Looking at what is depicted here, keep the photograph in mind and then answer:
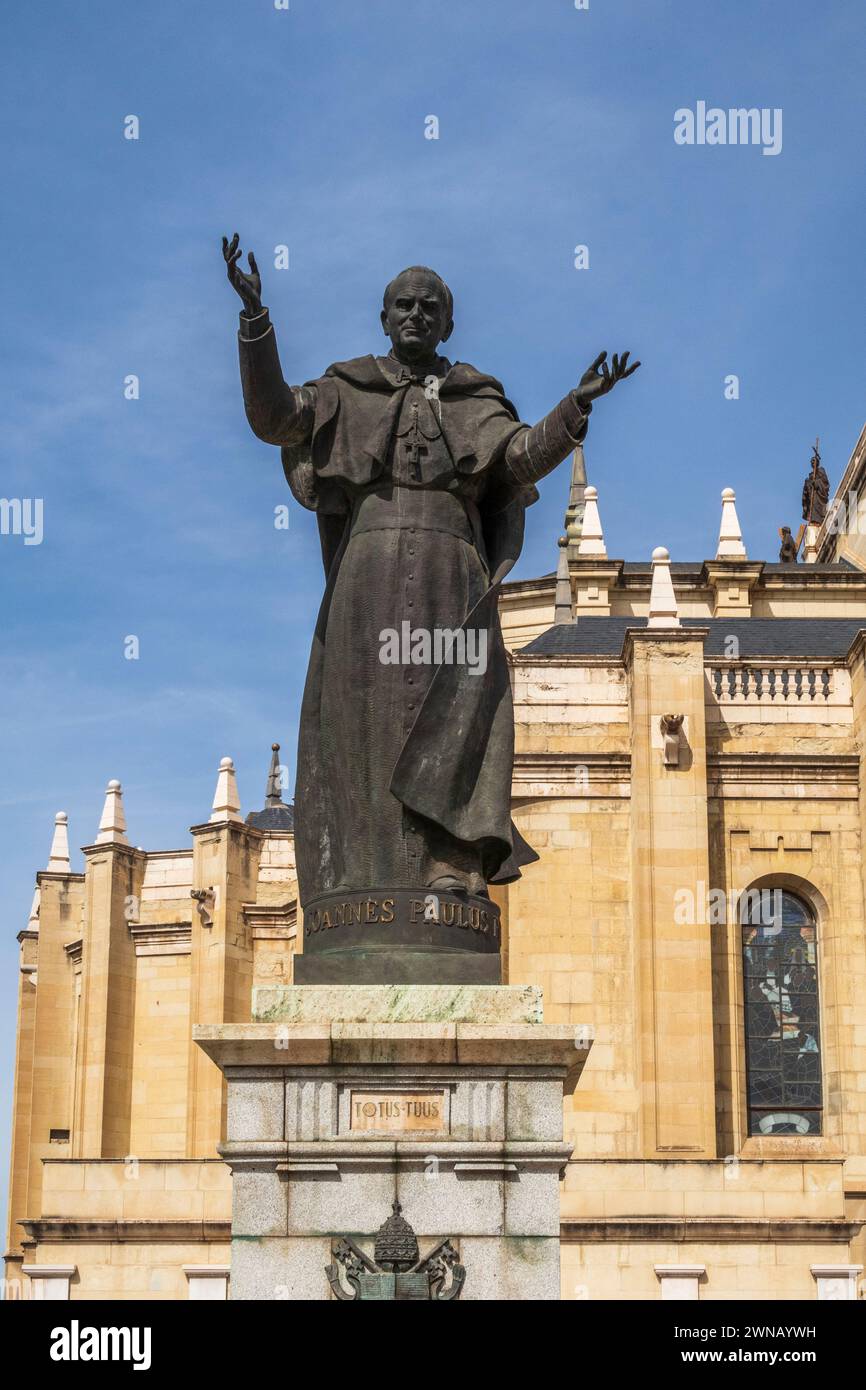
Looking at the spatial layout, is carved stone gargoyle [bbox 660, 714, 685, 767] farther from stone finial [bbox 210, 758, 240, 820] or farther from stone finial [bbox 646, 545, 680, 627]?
stone finial [bbox 210, 758, 240, 820]

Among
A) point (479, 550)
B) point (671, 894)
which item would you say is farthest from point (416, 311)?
point (671, 894)

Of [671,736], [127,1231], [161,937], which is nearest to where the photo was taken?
[127,1231]

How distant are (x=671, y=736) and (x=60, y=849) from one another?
21.9m

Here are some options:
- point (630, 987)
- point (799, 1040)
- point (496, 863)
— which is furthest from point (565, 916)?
point (496, 863)

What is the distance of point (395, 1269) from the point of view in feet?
21.9

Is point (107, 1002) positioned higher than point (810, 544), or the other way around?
point (810, 544)

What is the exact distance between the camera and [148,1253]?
25.1m

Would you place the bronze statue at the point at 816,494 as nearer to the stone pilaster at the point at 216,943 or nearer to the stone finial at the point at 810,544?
the stone finial at the point at 810,544

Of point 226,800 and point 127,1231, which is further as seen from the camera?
point 226,800

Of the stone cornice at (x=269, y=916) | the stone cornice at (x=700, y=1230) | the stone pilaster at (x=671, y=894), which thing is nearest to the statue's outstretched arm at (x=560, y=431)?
the stone cornice at (x=700, y=1230)

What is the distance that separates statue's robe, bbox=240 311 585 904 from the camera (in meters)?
7.47

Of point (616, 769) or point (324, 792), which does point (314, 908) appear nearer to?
point (324, 792)

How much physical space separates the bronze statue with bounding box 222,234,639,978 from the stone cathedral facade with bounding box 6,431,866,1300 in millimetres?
16596
